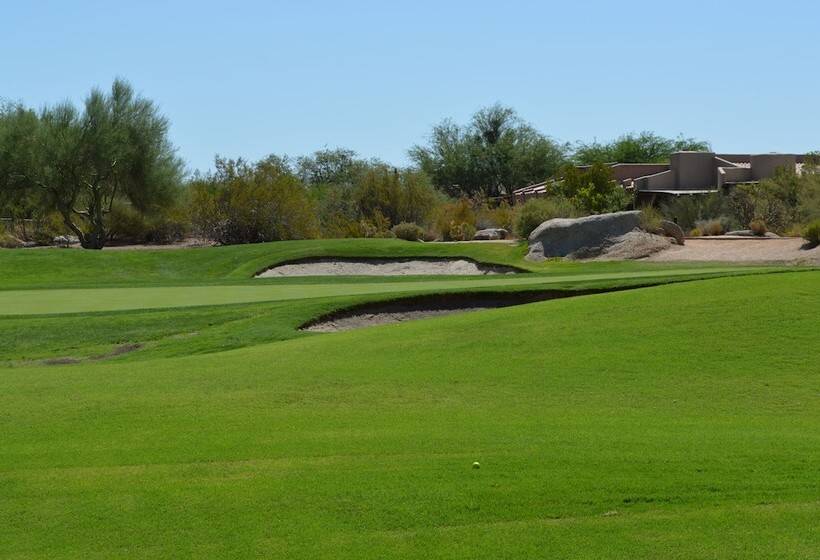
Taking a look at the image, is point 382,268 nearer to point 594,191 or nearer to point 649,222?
point 649,222

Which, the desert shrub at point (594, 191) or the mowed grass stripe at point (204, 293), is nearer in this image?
the mowed grass stripe at point (204, 293)

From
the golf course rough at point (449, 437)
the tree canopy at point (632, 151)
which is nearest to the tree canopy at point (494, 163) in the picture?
the tree canopy at point (632, 151)

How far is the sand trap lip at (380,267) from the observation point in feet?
134

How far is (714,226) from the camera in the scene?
4719cm

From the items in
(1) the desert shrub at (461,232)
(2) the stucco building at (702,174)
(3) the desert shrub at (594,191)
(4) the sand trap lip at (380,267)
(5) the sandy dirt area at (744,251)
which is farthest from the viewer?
(2) the stucco building at (702,174)

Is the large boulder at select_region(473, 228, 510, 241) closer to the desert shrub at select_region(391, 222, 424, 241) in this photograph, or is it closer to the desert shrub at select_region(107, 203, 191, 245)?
the desert shrub at select_region(391, 222, 424, 241)

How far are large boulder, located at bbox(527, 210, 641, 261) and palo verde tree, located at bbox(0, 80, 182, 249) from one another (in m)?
23.0

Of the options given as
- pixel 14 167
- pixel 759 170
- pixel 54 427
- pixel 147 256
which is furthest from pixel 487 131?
pixel 54 427

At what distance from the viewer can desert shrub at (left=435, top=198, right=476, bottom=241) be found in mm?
53875

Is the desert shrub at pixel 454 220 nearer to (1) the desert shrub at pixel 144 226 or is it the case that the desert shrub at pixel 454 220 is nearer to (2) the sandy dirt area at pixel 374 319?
(1) the desert shrub at pixel 144 226

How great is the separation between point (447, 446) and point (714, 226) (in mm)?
39483

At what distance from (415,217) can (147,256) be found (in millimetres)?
18276

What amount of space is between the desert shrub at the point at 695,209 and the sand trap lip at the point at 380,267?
14.8m

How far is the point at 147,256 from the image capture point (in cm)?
4481
